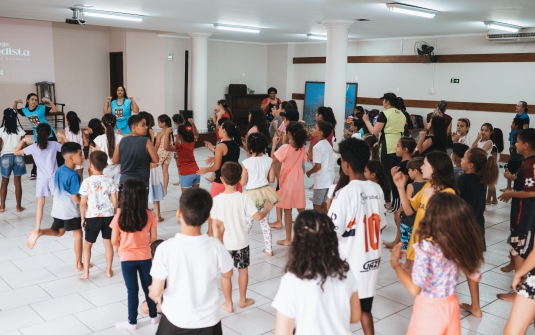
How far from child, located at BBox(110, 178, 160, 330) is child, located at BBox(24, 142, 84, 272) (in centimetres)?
121

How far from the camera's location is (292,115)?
7.01 metres

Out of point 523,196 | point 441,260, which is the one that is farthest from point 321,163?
point 441,260

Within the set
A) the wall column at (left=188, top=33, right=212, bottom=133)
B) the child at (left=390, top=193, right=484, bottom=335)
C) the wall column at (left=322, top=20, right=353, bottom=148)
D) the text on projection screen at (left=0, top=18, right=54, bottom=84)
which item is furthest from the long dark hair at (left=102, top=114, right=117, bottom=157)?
the wall column at (left=188, top=33, right=212, bottom=133)

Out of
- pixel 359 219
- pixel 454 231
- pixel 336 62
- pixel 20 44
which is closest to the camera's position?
pixel 454 231

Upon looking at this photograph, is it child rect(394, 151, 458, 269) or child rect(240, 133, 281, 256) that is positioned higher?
child rect(394, 151, 458, 269)

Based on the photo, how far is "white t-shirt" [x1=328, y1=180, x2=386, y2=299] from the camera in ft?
9.24

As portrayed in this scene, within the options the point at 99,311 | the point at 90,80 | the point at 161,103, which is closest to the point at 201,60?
the point at 161,103

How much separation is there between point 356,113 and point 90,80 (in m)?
10.0

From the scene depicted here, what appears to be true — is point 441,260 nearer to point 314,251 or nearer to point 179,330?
point 314,251

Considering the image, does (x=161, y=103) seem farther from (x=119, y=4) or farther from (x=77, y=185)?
(x=77, y=185)

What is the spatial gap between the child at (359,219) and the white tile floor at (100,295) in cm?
99

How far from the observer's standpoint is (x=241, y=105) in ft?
50.6

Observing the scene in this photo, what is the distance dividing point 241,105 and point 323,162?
1021cm

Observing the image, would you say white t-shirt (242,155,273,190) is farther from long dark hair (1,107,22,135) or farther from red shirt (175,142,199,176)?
long dark hair (1,107,22,135)
